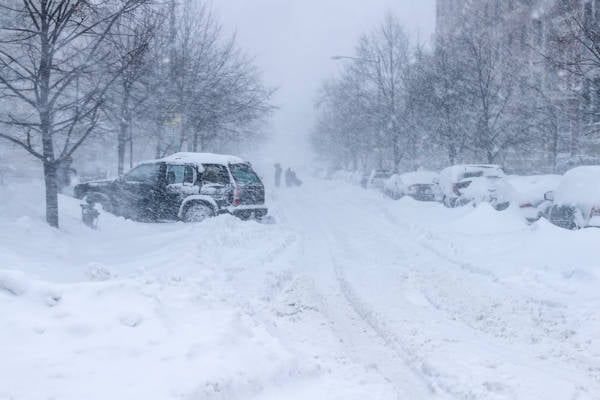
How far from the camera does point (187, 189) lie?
43.5 ft

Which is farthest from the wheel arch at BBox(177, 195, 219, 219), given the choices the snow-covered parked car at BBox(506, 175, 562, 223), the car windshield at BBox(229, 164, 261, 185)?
the snow-covered parked car at BBox(506, 175, 562, 223)

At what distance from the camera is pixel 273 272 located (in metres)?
8.55

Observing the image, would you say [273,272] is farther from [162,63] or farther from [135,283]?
[162,63]

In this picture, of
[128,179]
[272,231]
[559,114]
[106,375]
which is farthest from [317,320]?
[559,114]

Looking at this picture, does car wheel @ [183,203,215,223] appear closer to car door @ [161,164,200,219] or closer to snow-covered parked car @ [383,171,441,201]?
car door @ [161,164,200,219]

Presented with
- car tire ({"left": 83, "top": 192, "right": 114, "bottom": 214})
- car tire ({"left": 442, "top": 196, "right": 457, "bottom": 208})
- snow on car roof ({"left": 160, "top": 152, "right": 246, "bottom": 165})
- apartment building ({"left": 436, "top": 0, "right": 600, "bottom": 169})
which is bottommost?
car tire ({"left": 442, "top": 196, "right": 457, "bottom": 208})

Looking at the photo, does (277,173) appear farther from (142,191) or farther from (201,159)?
(142,191)

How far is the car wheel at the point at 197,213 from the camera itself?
43.7 ft

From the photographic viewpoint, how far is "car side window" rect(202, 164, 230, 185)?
13.4 meters

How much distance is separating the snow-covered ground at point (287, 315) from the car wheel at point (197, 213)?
1.77m

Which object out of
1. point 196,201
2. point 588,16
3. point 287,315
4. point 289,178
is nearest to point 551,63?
point 588,16

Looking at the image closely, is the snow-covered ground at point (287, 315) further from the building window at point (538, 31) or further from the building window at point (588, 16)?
the building window at point (538, 31)

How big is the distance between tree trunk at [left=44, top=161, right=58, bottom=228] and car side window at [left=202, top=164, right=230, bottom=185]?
13.5 ft

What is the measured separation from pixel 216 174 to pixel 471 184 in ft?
33.2
